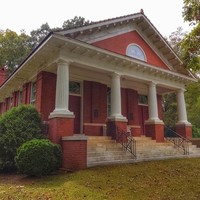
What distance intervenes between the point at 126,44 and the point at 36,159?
Answer: 9.71 meters

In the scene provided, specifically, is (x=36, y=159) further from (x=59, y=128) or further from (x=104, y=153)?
(x=104, y=153)

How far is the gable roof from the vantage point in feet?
40.7

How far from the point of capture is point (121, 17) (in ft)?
48.5

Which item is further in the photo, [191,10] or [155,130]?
[155,130]

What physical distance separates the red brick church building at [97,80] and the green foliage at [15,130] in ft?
2.60

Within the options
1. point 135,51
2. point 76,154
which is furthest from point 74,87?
point 76,154

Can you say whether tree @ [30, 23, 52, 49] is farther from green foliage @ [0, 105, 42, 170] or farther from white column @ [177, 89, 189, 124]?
green foliage @ [0, 105, 42, 170]

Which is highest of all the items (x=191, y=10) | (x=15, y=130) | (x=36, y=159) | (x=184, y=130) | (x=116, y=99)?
(x=191, y=10)

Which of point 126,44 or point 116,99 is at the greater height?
point 126,44

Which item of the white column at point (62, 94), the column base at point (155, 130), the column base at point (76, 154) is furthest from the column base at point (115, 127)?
the column base at point (76, 154)

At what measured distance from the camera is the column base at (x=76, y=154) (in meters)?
9.32

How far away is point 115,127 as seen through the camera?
13.0m

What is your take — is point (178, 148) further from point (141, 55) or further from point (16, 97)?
point (16, 97)

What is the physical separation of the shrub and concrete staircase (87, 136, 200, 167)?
1.62 m
